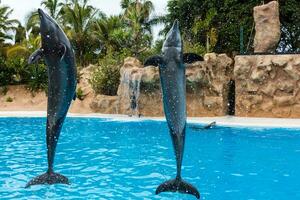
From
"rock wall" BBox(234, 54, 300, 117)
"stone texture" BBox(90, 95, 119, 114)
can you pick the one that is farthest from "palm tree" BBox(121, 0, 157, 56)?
"rock wall" BBox(234, 54, 300, 117)

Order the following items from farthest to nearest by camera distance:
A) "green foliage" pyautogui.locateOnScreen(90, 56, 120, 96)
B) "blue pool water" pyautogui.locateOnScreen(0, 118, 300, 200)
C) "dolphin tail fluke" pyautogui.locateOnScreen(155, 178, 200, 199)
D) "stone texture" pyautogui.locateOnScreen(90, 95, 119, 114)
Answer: "green foliage" pyautogui.locateOnScreen(90, 56, 120, 96)
"stone texture" pyautogui.locateOnScreen(90, 95, 119, 114)
"blue pool water" pyautogui.locateOnScreen(0, 118, 300, 200)
"dolphin tail fluke" pyautogui.locateOnScreen(155, 178, 200, 199)

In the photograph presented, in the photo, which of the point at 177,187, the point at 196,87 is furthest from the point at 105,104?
the point at 177,187

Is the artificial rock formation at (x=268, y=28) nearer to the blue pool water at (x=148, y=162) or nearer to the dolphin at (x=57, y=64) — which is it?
the blue pool water at (x=148, y=162)

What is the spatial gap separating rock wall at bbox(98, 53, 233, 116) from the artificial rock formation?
5.19 feet

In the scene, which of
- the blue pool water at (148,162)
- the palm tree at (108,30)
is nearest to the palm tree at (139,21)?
the palm tree at (108,30)

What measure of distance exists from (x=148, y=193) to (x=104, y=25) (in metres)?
24.3

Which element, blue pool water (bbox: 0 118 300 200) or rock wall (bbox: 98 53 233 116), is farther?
rock wall (bbox: 98 53 233 116)

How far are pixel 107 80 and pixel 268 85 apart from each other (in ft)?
24.9

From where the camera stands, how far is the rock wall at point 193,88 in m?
19.7

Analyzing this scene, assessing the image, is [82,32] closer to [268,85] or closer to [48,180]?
[268,85]

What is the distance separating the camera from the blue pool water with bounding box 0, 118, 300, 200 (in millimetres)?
8141

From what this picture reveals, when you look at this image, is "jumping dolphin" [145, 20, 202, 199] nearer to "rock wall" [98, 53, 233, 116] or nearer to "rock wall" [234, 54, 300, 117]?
"rock wall" [234, 54, 300, 117]

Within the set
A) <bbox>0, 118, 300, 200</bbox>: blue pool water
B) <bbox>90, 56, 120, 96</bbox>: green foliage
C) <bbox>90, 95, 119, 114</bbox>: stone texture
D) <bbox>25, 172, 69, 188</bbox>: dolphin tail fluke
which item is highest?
<bbox>90, 56, 120, 96</bbox>: green foliage

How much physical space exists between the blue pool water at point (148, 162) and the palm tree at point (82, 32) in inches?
605
